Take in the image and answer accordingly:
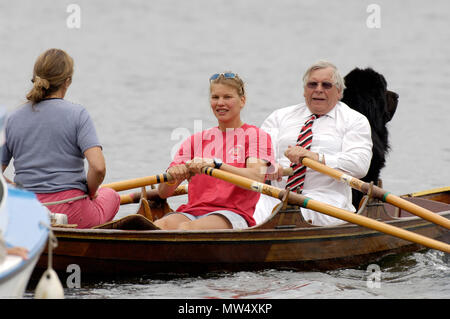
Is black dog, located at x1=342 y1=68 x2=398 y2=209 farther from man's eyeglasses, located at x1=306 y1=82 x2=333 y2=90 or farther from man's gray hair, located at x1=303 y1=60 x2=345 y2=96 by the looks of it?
man's eyeglasses, located at x1=306 y1=82 x2=333 y2=90

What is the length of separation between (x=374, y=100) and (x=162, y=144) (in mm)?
6943

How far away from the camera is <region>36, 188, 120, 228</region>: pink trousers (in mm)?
6844

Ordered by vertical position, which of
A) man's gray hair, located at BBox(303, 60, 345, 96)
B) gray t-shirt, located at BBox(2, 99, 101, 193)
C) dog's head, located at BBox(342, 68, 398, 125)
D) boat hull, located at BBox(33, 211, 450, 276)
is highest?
man's gray hair, located at BBox(303, 60, 345, 96)

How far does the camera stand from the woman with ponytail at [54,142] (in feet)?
21.8

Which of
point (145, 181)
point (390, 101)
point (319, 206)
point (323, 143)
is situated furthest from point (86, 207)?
point (390, 101)

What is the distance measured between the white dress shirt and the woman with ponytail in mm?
1828

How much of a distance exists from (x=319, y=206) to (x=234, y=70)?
14.3 m

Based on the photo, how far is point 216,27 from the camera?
27938 millimetres

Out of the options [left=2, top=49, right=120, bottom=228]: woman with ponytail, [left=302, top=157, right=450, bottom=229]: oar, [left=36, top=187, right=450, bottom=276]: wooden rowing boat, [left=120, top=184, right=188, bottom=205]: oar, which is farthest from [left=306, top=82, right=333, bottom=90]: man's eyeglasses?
[left=2, top=49, right=120, bottom=228]: woman with ponytail

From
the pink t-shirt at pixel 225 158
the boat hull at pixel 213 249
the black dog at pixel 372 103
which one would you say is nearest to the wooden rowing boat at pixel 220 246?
the boat hull at pixel 213 249

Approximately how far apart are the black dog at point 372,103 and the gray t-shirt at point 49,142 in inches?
113

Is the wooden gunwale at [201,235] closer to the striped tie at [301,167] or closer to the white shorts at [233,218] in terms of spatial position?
the white shorts at [233,218]

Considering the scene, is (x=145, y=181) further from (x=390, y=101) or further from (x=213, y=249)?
(x=390, y=101)
